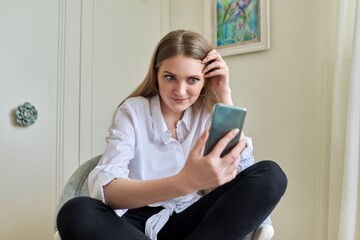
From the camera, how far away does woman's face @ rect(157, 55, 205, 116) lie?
902 mm

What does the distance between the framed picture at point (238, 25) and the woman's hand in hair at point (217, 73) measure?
1.82ft

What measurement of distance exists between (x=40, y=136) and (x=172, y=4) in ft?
3.29

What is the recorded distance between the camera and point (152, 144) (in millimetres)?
983

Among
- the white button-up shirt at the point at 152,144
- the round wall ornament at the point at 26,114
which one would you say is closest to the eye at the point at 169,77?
the white button-up shirt at the point at 152,144

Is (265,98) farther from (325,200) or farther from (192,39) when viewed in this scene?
(192,39)

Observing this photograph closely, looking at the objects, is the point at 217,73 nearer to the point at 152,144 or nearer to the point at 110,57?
the point at 152,144

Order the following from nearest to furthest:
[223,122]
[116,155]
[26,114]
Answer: [223,122] < [116,155] < [26,114]

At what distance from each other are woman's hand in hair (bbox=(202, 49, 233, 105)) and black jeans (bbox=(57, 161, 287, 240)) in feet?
0.83

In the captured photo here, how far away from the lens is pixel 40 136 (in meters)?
1.34

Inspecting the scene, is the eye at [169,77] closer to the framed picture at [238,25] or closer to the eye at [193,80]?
the eye at [193,80]

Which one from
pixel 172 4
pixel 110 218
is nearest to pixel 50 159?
pixel 110 218

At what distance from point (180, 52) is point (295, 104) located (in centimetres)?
66

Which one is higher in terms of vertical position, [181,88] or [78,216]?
[181,88]

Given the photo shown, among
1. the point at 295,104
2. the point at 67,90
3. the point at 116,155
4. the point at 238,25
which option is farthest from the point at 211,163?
the point at 238,25
